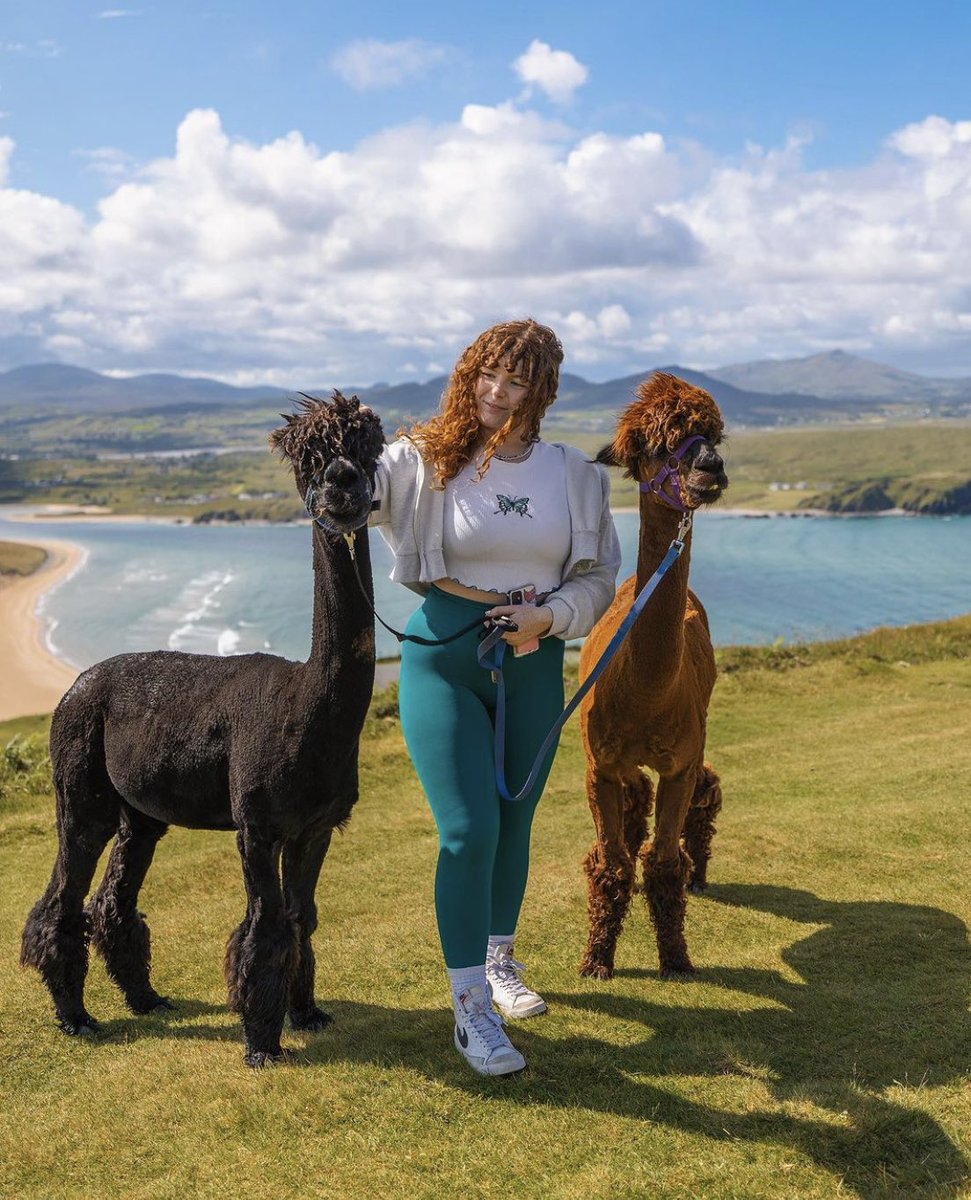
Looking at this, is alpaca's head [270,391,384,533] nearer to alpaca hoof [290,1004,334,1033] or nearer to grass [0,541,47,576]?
alpaca hoof [290,1004,334,1033]

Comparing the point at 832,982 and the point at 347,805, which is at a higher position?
the point at 347,805

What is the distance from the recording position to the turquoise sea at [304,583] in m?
51.9

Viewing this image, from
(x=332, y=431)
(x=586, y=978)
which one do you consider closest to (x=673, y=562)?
(x=332, y=431)

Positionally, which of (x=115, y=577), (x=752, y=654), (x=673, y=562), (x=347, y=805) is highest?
(x=673, y=562)

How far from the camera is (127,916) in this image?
459 centimetres

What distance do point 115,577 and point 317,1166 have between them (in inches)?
2840

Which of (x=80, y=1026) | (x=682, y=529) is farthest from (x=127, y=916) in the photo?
(x=682, y=529)

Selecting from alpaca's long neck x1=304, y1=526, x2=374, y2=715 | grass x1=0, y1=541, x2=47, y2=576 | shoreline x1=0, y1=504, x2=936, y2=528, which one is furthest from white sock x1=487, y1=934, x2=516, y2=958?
shoreline x1=0, y1=504, x2=936, y2=528

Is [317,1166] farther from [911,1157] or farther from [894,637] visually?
[894,637]

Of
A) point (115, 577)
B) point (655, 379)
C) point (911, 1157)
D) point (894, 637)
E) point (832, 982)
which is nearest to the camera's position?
point (911, 1157)

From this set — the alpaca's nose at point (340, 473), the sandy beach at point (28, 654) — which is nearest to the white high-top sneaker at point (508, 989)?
the alpaca's nose at point (340, 473)

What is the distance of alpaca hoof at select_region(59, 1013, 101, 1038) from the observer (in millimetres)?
4387

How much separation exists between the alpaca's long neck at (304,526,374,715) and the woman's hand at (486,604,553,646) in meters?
0.46

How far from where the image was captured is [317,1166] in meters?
3.17
